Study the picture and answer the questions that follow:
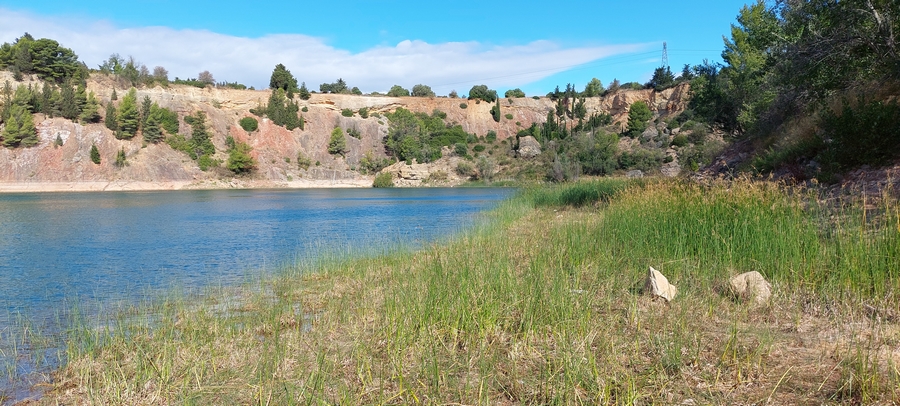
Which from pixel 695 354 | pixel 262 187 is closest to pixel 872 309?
pixel 695 354

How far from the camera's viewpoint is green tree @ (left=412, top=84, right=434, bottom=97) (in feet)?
334

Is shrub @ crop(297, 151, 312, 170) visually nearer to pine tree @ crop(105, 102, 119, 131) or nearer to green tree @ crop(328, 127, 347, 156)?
green tree @ crop(328, 127, 347, 156)

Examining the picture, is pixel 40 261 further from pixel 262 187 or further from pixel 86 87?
pixel 86 87

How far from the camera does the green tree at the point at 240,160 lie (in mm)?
65312

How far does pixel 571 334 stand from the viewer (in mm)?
4742

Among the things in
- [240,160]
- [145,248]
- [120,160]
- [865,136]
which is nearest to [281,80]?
[240,160]

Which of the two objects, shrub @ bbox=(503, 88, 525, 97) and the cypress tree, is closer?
the cypress tree

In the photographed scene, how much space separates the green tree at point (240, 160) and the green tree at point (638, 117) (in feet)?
153

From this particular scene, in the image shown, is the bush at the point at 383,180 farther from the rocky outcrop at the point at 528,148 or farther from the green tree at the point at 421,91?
the green tree at the point at 421,91

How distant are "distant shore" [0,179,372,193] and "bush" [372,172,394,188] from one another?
1.21 metres

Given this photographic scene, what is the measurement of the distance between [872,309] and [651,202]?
5614 millimetres

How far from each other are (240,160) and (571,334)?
65.7 meters

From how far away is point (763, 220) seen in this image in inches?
289

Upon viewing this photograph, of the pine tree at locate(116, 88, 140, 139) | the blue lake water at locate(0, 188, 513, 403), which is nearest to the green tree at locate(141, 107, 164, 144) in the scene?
the pine tree at locate(116, 88, 140, 139)
